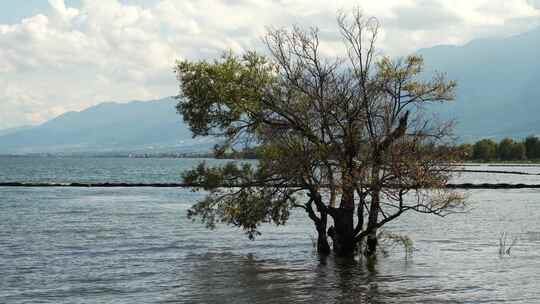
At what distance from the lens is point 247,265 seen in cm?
4138

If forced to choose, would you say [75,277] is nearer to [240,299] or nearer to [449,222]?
[240,299]

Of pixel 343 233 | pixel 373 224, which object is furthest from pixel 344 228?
pixel 373 224

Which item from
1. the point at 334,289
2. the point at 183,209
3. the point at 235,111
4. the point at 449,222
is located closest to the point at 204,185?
the point at 235,111

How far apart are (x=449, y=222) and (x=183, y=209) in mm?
32955

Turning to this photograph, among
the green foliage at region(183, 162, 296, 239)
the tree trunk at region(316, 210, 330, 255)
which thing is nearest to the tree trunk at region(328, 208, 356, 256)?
the tree trunk at region(316, 210, 330, 255)

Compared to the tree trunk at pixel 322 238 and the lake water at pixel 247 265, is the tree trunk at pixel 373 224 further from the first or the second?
the tree trunk at pixel 322 238

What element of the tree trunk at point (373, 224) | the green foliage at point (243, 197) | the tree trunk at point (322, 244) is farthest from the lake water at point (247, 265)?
the green foliage at point (243, 197)

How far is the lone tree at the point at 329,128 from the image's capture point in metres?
37.6

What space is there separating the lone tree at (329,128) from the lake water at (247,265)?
11.3 feet

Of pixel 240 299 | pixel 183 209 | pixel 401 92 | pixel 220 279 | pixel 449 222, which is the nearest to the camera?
pixel 240 299

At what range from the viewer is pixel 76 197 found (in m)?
113

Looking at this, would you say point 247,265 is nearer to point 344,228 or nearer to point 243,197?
point 243,197

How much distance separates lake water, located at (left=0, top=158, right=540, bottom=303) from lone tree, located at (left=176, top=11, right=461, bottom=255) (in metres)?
3.44

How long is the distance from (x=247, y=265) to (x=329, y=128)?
891cm
